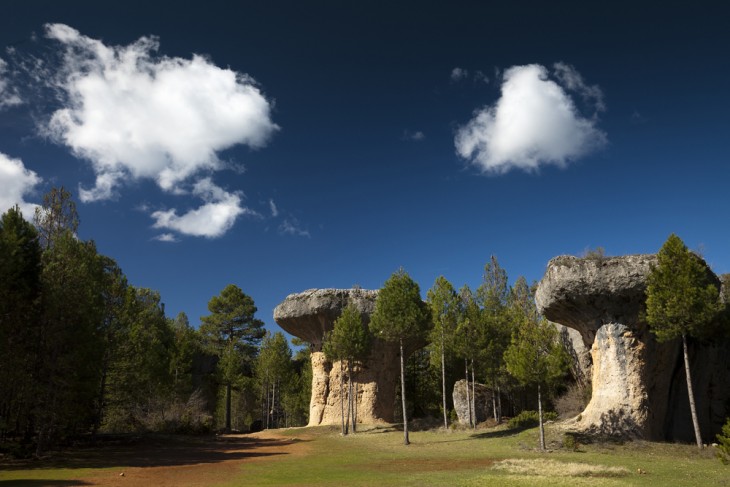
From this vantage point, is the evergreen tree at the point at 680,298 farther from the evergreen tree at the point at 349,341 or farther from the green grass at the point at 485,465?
the evergreen tree at the point at 349,341

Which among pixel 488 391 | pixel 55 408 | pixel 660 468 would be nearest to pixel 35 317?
pixel 55 408

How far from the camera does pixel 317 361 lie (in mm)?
53250

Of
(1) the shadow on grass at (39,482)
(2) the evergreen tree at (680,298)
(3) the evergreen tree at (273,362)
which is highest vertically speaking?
(2) the evergreen tree at (680,298)

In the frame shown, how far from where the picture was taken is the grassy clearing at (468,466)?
1825 cm

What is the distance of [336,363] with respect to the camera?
171 ft

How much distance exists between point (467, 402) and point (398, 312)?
12.4 m

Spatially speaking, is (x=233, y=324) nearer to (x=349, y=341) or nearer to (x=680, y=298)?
A: (x=349, y=341)

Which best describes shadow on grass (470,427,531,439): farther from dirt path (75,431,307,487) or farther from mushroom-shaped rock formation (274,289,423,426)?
mushroom-shaped rock formation (274,289,423,426)

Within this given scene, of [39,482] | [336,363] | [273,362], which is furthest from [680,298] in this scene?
[273,362]

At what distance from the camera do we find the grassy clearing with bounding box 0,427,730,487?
59.9ft

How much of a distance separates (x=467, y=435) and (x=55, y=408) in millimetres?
27236

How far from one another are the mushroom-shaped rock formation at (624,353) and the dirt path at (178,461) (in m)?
19.8

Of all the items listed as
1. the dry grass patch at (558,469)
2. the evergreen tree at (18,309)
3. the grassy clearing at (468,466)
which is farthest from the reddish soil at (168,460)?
the dry grass patch at (558,469)

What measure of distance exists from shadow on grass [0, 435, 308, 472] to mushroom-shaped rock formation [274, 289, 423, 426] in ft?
34.8
